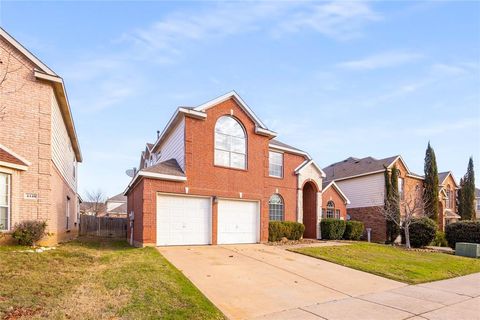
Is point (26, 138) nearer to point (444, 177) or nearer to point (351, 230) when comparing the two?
point (351, 230)

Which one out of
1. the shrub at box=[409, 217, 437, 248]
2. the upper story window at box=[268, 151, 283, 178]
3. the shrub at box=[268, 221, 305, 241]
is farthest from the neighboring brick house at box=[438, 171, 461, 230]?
the shrub at box=[268, 221, 305, 241]

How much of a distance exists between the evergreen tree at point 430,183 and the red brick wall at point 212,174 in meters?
19.9

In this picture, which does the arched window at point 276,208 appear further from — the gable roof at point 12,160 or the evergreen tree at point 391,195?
the gable roof at point 12,160

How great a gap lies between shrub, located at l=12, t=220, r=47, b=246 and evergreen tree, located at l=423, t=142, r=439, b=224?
1183 inches

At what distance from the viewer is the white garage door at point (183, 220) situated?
1530 centimetres

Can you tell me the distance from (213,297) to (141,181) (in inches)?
370

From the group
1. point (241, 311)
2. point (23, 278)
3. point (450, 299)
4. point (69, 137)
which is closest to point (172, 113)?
point (69, 137)

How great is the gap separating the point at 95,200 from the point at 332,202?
161 feet

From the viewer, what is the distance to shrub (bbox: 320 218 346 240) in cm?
2369

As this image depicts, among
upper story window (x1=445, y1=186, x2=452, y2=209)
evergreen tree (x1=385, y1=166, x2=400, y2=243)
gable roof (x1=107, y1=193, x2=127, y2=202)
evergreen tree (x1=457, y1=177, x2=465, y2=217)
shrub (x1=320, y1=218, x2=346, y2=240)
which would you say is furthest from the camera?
gable roof (x1=107, y1=193, x2=127, y2=202)

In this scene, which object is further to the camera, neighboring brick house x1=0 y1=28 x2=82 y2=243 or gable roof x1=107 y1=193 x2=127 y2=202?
gable roof x1=107 y1=193 x2=127 y2=202

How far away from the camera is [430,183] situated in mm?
31453

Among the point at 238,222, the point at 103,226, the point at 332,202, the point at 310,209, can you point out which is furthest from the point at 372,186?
the point at 103,226

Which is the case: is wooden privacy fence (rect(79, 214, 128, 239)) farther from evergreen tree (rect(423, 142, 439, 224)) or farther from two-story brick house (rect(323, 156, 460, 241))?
evergreen tree (rect(423, 142, 439, 224))
